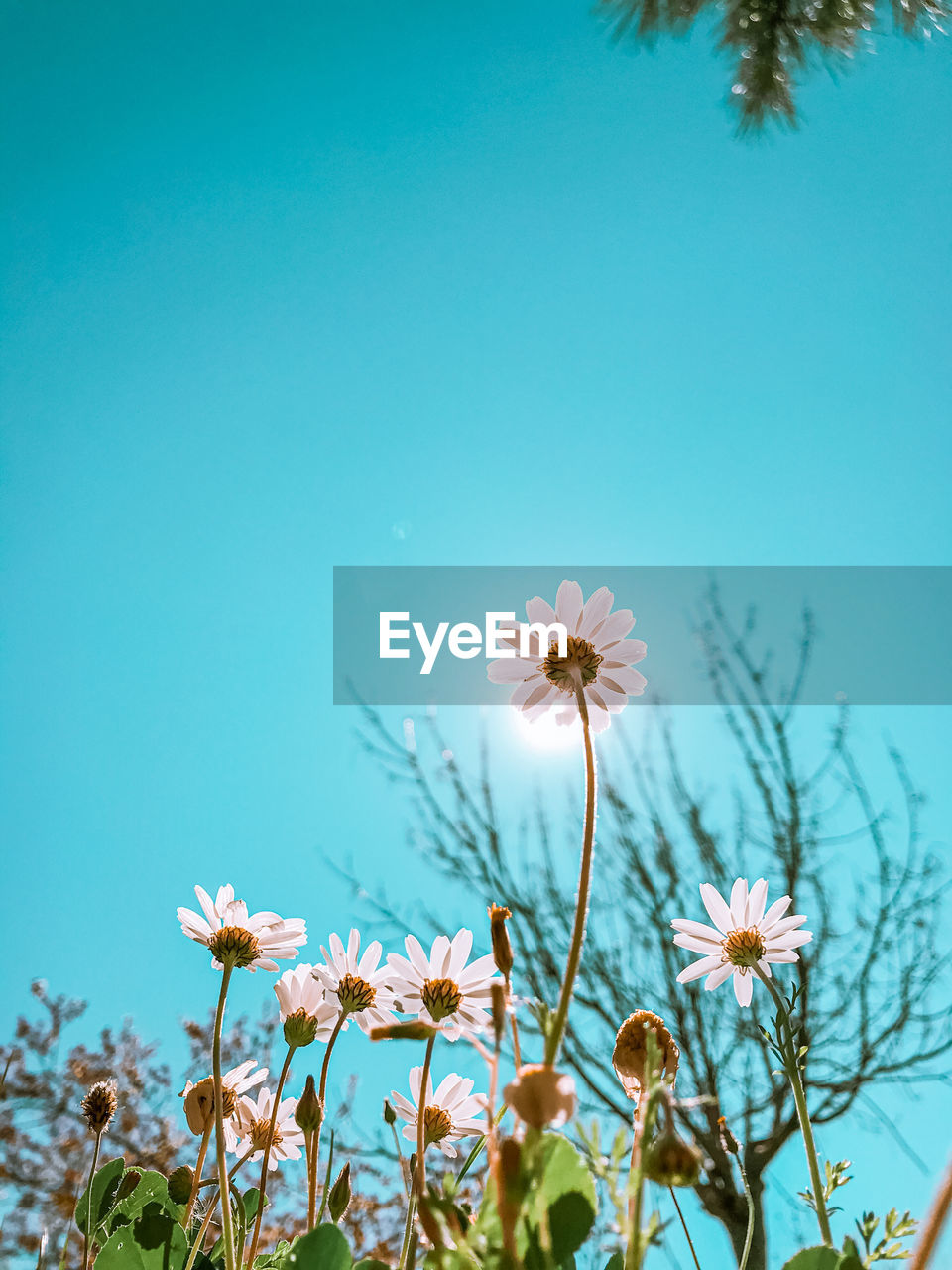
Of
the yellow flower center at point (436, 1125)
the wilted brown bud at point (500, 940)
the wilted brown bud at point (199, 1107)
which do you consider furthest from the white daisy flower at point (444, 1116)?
the wilted brown bud at point (500, 940)

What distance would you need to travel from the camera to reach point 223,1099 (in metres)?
0.52

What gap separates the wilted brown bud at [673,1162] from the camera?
0.19m

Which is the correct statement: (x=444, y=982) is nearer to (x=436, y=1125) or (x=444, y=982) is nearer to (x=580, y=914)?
(x=436, y=1125)

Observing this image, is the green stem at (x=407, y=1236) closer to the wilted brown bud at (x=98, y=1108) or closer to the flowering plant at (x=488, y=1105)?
the flowering plant at (x=488, y=1105)

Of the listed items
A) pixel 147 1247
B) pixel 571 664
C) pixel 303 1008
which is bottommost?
pixel 147 1247

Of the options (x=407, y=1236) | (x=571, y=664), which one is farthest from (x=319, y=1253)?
(x=571, y=664)

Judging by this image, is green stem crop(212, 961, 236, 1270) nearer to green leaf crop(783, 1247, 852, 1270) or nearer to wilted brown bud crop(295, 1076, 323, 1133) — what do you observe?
wilted brown bud crop(295, 1076, 323, 1133)

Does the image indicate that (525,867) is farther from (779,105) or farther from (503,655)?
(503,655)

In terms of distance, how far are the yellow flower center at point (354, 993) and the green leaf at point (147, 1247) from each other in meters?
0.13

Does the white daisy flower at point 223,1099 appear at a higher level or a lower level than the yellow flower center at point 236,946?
lower

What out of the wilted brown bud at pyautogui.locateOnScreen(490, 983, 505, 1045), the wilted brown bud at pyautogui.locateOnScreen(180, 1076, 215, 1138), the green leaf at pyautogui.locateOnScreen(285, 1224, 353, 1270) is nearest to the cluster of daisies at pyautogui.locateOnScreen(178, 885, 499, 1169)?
the wilted brown bud at pyautogui.locateOnScreen(180, 1076, 215, 1138)

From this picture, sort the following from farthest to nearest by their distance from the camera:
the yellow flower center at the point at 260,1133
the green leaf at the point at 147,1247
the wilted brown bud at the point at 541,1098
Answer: the yellow flower center at the point at 260,1133 < the green leaf at the point at 147,1247 < the wilted brown bud at the point at 541,1098

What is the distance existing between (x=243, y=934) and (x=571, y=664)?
0.27 meters

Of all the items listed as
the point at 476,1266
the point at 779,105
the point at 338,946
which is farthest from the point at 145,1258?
the point at 779,105
